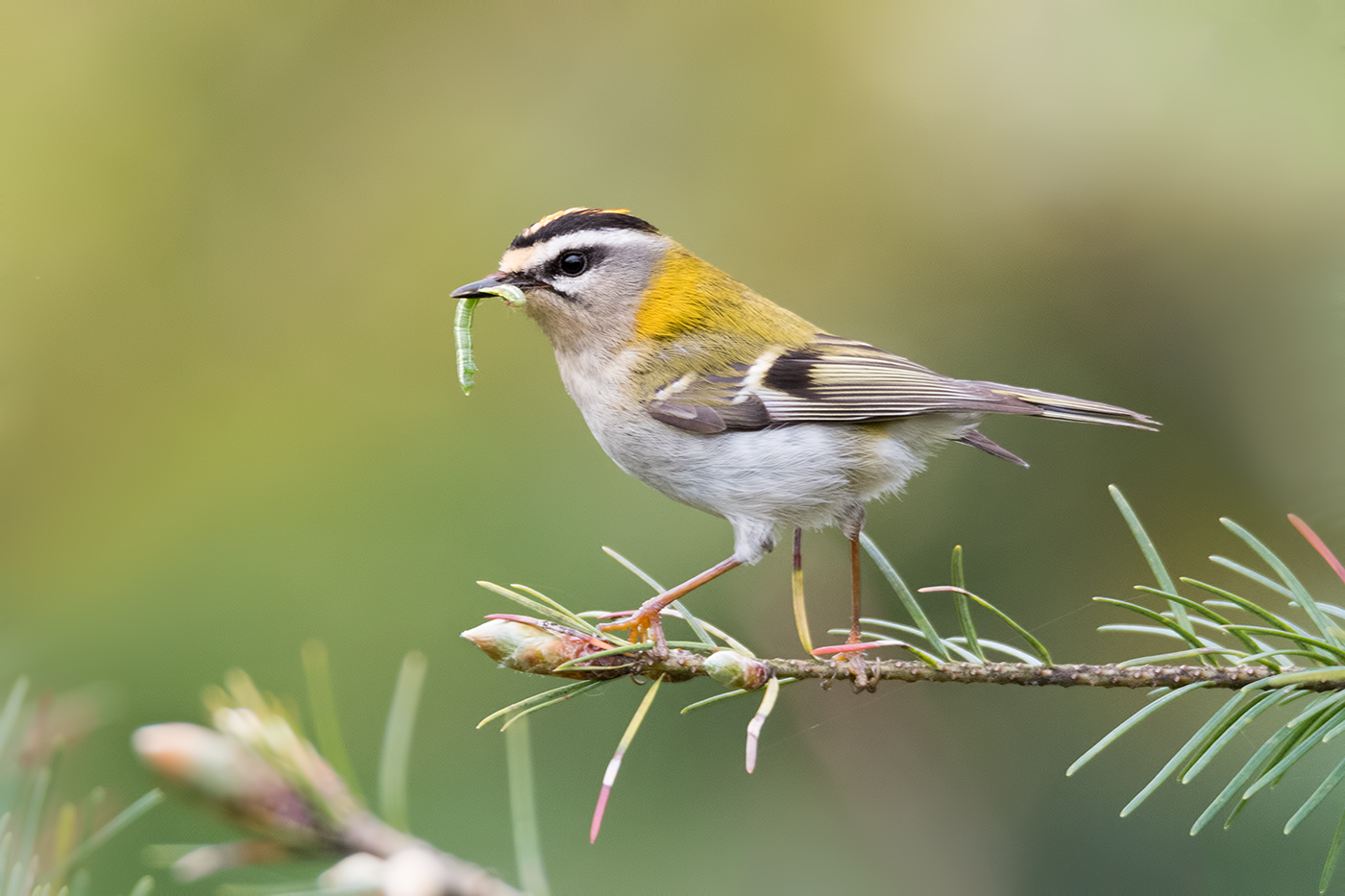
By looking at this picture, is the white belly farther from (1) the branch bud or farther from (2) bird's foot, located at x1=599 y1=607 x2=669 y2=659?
(1) the branch bud

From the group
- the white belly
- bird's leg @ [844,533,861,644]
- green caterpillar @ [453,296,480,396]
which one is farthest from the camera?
the white belly

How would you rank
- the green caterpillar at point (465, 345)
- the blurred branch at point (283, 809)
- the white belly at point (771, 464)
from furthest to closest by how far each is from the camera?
the white belly at point (771, 464)
the green caterpillar at point (465, 345)
the blurred branch at point (283, 809)

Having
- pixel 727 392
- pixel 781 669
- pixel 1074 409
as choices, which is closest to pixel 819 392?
pixel 727 392

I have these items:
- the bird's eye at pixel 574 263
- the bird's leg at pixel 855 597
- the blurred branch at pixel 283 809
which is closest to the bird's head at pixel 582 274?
the bird's eye at pixel 574 263

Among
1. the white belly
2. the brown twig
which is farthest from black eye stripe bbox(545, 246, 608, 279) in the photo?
the brown twig

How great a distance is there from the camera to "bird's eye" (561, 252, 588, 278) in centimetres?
152

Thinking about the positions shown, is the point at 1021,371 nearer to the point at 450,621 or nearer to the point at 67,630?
the point at 450,621

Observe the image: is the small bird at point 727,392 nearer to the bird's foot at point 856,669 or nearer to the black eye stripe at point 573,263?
the black eye stripe at point 573,263

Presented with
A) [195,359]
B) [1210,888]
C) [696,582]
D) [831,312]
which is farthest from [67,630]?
[1210,888]

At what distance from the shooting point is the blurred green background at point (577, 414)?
4.45 ft

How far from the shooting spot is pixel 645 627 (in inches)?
42.6

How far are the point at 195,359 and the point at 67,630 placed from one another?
53 centimetres

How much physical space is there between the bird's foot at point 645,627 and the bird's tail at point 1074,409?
513mm

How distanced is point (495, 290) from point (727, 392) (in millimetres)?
350
